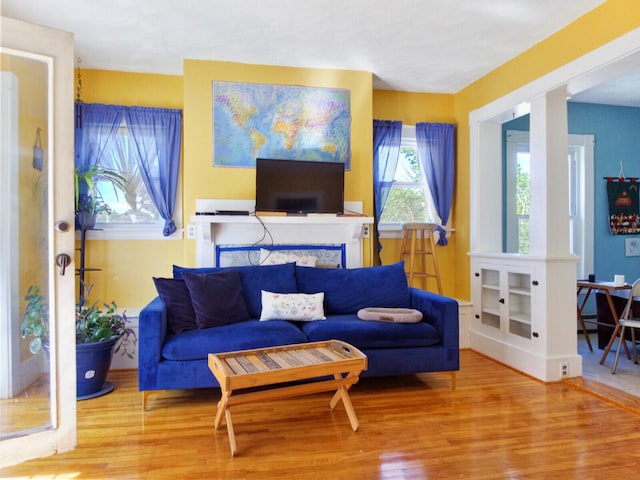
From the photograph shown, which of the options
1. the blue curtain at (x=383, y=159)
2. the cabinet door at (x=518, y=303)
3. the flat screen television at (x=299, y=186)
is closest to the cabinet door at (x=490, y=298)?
the cabinet door at (x=518, y=303)

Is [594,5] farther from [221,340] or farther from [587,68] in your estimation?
[221,340]

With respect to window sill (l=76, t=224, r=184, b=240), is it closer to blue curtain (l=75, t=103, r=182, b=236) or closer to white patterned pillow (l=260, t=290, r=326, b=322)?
blue curtain (l=75, t=103, r=182, b=236)

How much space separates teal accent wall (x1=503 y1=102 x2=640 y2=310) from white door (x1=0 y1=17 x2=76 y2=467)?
4.92 m

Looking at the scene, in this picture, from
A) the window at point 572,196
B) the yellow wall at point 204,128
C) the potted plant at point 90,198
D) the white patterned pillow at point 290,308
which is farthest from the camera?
the window at point 572,196

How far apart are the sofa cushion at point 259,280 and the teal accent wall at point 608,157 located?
11.8 ft

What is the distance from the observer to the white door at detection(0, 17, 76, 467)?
2.22 metres

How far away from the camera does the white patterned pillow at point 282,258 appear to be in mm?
3723

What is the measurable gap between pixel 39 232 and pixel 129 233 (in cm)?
175

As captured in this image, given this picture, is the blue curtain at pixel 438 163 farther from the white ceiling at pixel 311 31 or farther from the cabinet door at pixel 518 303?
the cabinet door at pixel 518 303

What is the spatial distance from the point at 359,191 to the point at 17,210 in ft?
8.99

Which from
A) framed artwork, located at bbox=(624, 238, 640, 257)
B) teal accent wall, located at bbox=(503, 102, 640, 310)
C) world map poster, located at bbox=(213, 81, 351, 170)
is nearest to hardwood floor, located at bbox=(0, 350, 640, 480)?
world map poster, located at bbox=(213, 81, 351, 170)

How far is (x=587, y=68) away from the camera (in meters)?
2.96

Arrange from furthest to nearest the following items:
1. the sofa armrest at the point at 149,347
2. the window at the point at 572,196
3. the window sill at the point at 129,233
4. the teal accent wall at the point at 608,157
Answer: the teal accent wall at the point at 608,157, the window at the point at 572,196, the window sill at the point at 129,233, the sofa armrest at the point at 149,347

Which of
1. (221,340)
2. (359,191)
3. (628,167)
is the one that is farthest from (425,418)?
(628,167)
